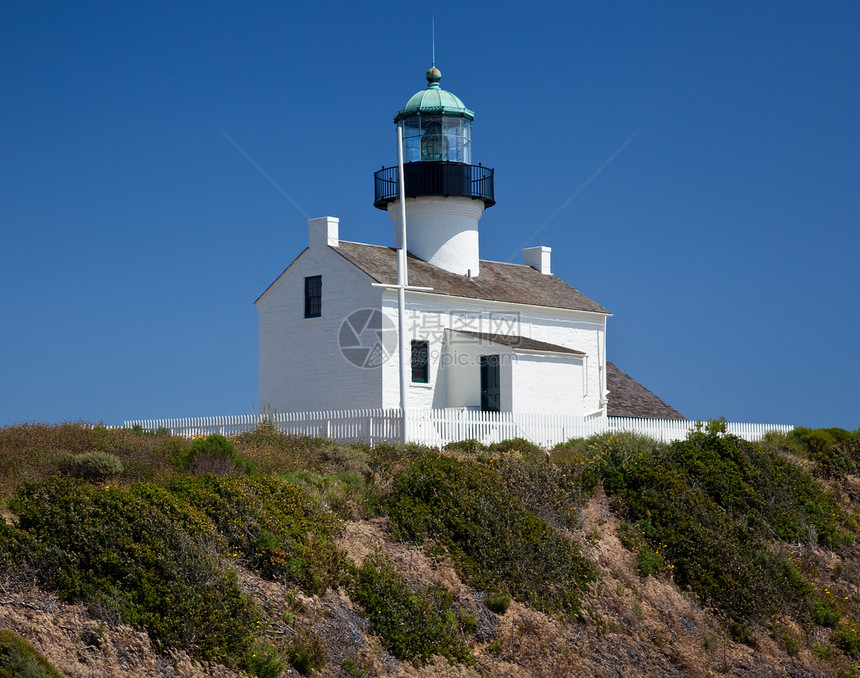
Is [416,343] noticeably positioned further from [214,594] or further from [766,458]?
[214,594]

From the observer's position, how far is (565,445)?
22906mm

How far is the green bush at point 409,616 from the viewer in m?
11.4

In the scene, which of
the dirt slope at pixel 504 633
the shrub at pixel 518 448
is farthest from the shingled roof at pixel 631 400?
the dirt slope at pixel 504 633

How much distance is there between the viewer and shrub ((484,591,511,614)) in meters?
12.8

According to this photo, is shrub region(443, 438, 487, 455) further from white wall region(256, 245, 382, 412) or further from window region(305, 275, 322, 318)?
window region(305, 275, 322, 318)

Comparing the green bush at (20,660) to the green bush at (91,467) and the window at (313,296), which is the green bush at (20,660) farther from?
the window at (313,296)

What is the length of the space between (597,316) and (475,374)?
22.3ft

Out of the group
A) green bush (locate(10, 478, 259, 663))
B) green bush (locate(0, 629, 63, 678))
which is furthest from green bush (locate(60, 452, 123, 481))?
green bush (locate(0, 629, 63, 678))

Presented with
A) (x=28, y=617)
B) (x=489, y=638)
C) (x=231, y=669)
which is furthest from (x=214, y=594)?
(x=489, y=638)

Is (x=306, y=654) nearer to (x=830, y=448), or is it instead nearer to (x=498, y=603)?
(x=498, y=603)

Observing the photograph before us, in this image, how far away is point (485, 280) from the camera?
2950 centimetres

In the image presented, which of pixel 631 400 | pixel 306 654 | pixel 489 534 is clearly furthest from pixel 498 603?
pixel 631 400

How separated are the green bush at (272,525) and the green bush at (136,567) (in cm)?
74

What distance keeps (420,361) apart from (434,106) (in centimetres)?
771
